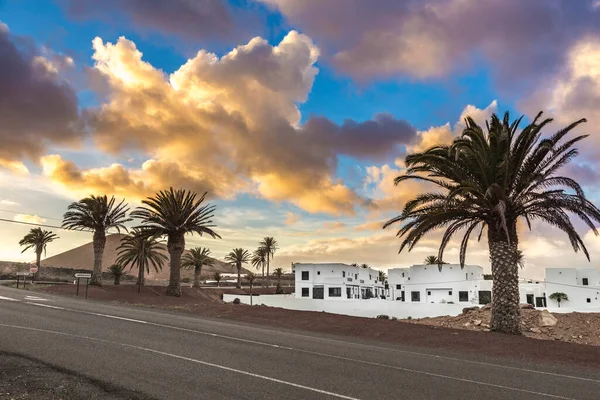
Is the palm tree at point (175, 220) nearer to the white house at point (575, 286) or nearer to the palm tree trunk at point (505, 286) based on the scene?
the palm tree trunk at point (505, 286)

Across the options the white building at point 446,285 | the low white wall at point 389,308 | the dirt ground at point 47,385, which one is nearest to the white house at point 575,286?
the white building at point 446,285

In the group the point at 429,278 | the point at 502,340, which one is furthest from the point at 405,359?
the point at 429,278

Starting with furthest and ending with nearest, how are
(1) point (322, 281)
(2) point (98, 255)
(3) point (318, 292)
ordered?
(1) point (322, 281), (3) point (318, 292), (2) point (98, 255)

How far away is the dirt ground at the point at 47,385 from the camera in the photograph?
25.4ft

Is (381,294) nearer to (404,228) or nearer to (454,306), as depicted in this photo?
(454,306)

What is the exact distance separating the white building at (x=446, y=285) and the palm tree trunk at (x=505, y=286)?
50.7m

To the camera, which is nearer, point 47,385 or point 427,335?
point 47,385

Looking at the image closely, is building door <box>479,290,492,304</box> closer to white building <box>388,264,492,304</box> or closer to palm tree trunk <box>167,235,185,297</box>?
white building <box>388,264,492,304</box>

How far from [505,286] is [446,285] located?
5633 centimetres

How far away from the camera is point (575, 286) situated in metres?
66.1

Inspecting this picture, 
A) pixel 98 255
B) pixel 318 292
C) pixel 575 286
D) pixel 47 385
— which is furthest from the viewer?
pixel 318 292

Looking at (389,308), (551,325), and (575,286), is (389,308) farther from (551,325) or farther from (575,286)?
(575,286)

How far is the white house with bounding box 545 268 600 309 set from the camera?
6569cm

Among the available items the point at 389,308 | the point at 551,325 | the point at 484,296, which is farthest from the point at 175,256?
the point at 484,296
